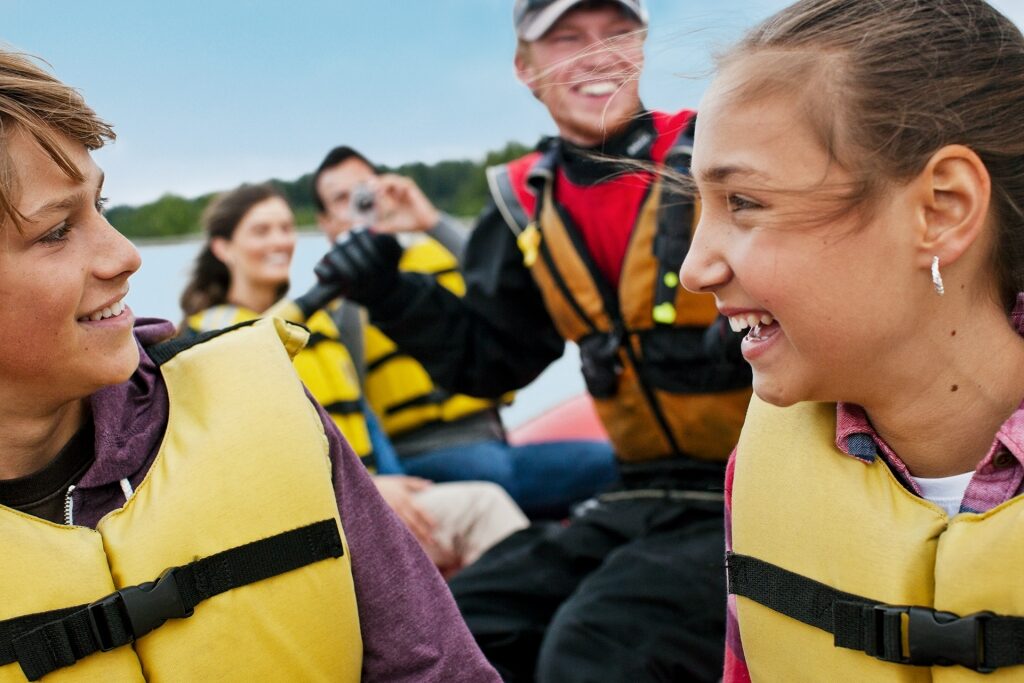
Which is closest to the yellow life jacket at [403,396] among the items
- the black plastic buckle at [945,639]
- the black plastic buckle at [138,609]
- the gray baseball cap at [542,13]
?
the gray baseball cap at [542,13]

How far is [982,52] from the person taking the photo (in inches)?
46.9

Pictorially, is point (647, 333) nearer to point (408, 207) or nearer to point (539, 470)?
point (539, 470)

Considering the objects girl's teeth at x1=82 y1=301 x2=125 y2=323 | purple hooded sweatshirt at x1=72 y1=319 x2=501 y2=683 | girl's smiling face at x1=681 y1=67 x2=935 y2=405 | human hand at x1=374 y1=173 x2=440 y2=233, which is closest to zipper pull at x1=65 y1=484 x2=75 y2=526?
purple hooded sweatshirt at x1=72 y1=319 x2=501 y2=683

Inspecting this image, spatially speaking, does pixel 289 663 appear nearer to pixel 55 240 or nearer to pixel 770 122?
pixel 55 240

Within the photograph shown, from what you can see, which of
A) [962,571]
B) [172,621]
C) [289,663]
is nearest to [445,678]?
[289,663]

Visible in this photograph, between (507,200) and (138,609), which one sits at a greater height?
(507,200)

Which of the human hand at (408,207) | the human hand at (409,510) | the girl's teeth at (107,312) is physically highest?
the human hand at (408,207)

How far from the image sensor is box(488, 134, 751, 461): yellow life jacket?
2162 millimetres

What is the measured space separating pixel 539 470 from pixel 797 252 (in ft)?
7.89

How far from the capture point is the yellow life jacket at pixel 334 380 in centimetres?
331

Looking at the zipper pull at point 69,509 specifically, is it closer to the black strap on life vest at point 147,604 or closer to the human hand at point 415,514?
the black strap on life vest at point 147,604

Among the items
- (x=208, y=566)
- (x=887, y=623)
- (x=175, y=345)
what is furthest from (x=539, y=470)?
(x=887, y=623)

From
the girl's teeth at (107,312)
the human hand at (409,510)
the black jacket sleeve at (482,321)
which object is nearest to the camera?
the girl's teeth at (107,312)

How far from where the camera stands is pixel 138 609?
131 cm
